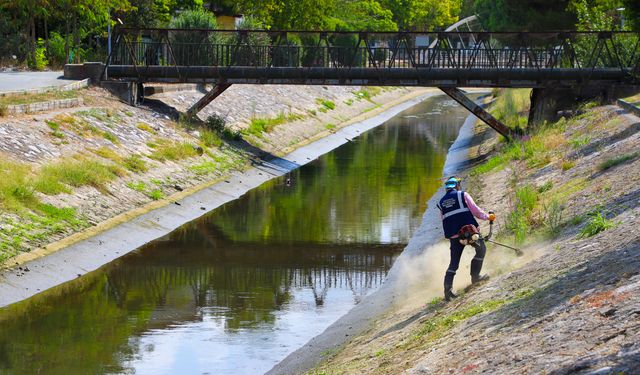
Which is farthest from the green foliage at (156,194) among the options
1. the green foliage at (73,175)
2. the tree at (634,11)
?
the tree at (634,11)

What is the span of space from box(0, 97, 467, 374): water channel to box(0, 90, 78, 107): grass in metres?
7.79

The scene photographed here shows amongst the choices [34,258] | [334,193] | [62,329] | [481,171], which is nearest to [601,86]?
[481,171]

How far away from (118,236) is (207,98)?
19447mm

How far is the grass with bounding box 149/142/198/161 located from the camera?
39.0 meters

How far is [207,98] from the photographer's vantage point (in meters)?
47.3

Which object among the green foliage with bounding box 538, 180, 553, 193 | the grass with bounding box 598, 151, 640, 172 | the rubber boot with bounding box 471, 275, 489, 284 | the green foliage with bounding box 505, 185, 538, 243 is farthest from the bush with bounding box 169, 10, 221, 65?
the rubber boot with bounding box 471, 275, 489, 284

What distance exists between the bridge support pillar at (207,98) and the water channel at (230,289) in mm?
6427

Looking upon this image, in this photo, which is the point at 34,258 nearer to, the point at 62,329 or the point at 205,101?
the point at 62,329

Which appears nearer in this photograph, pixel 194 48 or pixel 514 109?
pixel 194 48

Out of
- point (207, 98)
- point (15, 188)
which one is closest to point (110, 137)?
point (207, 98)

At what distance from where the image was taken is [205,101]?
47562 millimetres

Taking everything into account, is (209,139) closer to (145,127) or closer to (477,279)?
(145,127)

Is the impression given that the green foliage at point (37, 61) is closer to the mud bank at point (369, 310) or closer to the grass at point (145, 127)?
the grass at point (145, 127)

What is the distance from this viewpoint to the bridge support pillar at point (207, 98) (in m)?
46.7
